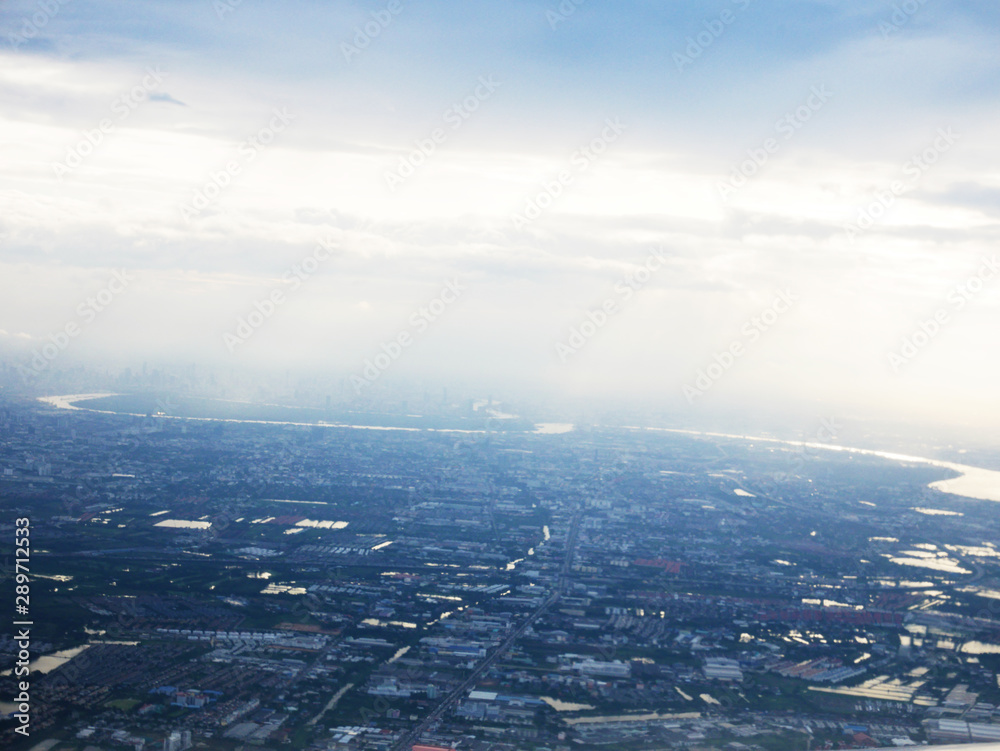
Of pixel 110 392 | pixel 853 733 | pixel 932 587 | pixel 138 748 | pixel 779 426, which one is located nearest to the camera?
pixel 138 748

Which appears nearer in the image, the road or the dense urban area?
the road

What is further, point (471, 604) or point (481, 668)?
point (471, 604)

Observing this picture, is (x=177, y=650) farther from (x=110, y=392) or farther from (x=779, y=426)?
(x=779, y=426)

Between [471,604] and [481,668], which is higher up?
[471,604]

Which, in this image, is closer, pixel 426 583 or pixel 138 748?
pixel 138 748

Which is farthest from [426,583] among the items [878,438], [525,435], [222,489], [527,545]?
[878,438]

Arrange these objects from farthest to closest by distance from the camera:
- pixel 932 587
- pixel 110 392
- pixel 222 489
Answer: pixel 110 392 < pixel 222 489 < pixel 932 587

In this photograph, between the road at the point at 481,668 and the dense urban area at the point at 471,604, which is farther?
the dense urban area at the point at 471,604

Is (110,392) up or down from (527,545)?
up
